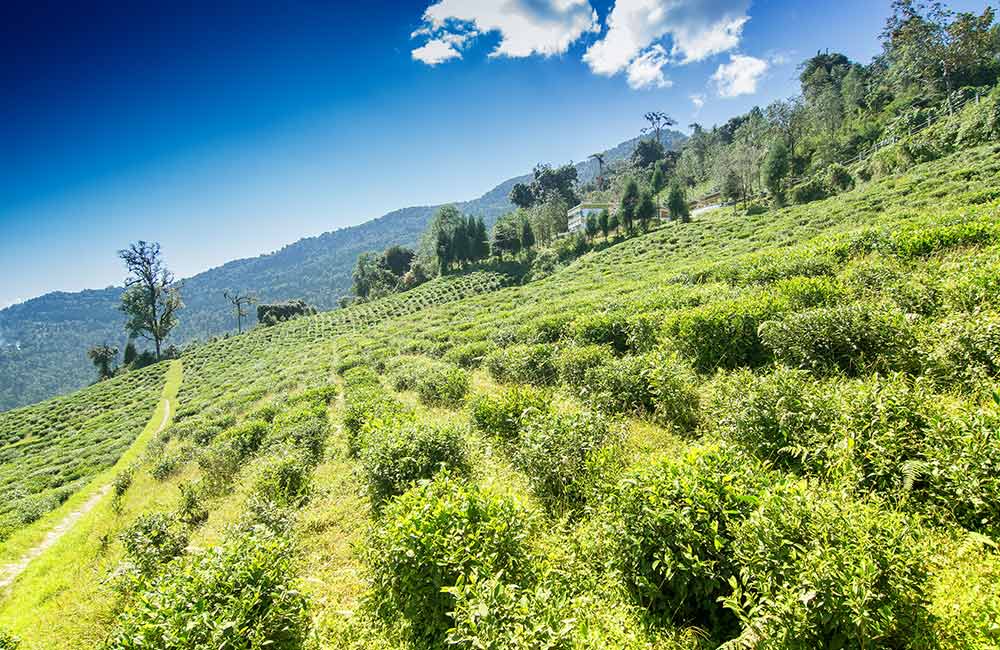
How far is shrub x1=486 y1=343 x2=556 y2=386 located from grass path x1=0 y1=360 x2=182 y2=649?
1106cm

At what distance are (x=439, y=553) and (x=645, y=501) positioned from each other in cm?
273

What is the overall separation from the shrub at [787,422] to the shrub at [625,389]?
2.47 meters

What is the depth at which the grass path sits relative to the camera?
310 inches

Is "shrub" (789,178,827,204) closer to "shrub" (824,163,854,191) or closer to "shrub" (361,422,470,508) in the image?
"shrub" (824,163,854,191)

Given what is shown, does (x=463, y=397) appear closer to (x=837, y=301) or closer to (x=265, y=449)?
(x=265, y=449)

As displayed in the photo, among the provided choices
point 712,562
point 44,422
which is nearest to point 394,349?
point 712,562

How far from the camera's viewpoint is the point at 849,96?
257ft

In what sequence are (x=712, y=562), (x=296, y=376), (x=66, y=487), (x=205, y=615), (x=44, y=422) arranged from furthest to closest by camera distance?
(x=44, y=422) < (x=296, y=376) < (x=66, y=487) < (x=205, y=615) < (x=712, y=562)

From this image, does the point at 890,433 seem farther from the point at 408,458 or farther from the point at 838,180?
the point at 838,180

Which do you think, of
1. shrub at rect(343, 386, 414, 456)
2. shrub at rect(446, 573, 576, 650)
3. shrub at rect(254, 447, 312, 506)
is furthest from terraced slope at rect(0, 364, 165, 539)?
shrub at rect(446, 573, 576, 650)

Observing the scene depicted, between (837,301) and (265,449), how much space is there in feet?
57.0

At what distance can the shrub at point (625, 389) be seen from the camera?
986cm

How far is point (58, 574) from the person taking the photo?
1145 cm

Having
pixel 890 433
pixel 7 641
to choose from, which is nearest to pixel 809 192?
pixel 890 433
